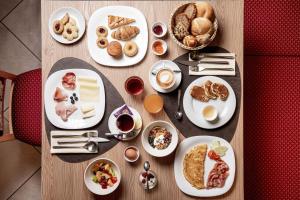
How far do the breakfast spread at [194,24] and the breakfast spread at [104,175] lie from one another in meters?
0.60

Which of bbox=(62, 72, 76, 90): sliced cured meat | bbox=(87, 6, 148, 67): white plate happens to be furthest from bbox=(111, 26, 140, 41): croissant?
bbox=(62, 72, 76, 90): sliced cured meat

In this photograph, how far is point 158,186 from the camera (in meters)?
1.37

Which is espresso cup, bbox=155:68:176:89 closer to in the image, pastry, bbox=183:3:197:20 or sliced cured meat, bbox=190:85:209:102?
sliced cured meat, bbox=190:85:209:102

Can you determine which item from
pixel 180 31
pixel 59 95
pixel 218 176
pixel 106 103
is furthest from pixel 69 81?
pixel 218 176

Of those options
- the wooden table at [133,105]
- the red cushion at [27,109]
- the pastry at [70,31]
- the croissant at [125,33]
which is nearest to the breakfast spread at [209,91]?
the wooden table at [133,105]

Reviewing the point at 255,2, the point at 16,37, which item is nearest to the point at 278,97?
the point at 255,2

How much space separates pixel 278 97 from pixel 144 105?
2.62 feet

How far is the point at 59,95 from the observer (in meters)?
1.40

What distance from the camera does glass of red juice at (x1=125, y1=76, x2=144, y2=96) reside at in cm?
135

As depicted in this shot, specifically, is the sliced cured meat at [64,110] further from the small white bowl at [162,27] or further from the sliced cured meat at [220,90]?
the sliced cured meat at [220,90]

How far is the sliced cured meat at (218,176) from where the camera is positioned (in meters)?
1.36

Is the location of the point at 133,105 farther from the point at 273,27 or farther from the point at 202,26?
the point at 273,27

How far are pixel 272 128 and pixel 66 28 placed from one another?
3.76 ft

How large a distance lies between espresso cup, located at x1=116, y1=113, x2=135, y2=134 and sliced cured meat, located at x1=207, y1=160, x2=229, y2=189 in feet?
1.28
